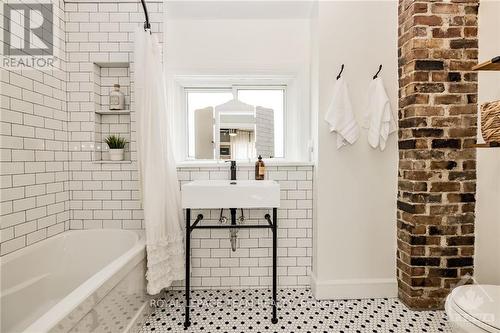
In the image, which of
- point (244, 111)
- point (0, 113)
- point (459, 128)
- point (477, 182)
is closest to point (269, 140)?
point (244, 111)

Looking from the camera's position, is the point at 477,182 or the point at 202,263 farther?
the point at 202,263

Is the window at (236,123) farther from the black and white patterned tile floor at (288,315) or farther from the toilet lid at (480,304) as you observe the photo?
the toilet lid at (480,304)

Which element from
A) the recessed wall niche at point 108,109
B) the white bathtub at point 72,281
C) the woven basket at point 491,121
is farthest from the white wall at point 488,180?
the recessed wall niche at point 108,109

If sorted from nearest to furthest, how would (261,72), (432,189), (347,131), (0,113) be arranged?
1. (0,113)
2. (432,189)
3. (347,131)
4. (261,72)

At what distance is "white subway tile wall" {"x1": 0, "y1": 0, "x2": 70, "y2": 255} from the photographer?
1726 mm

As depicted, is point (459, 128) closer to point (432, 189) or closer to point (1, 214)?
point (432, 189)

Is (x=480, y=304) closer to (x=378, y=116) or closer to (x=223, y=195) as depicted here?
(x=378, y=116)

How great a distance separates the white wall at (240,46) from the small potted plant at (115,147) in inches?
22.0

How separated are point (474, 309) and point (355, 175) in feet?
3.52

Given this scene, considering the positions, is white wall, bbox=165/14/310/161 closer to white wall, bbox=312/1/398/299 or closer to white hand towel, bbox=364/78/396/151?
white wall, bbox=312/1/398/299

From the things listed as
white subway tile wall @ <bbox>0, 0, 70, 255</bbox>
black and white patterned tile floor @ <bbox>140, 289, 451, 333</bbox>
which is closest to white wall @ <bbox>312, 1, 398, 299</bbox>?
black and white patterned tile floor @ <bbox>140, 289, 451, 333</bbox>

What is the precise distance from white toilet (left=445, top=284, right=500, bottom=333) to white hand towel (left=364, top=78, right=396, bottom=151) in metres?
1.06

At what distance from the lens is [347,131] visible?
6.82 feet

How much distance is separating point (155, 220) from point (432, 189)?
1953mm
